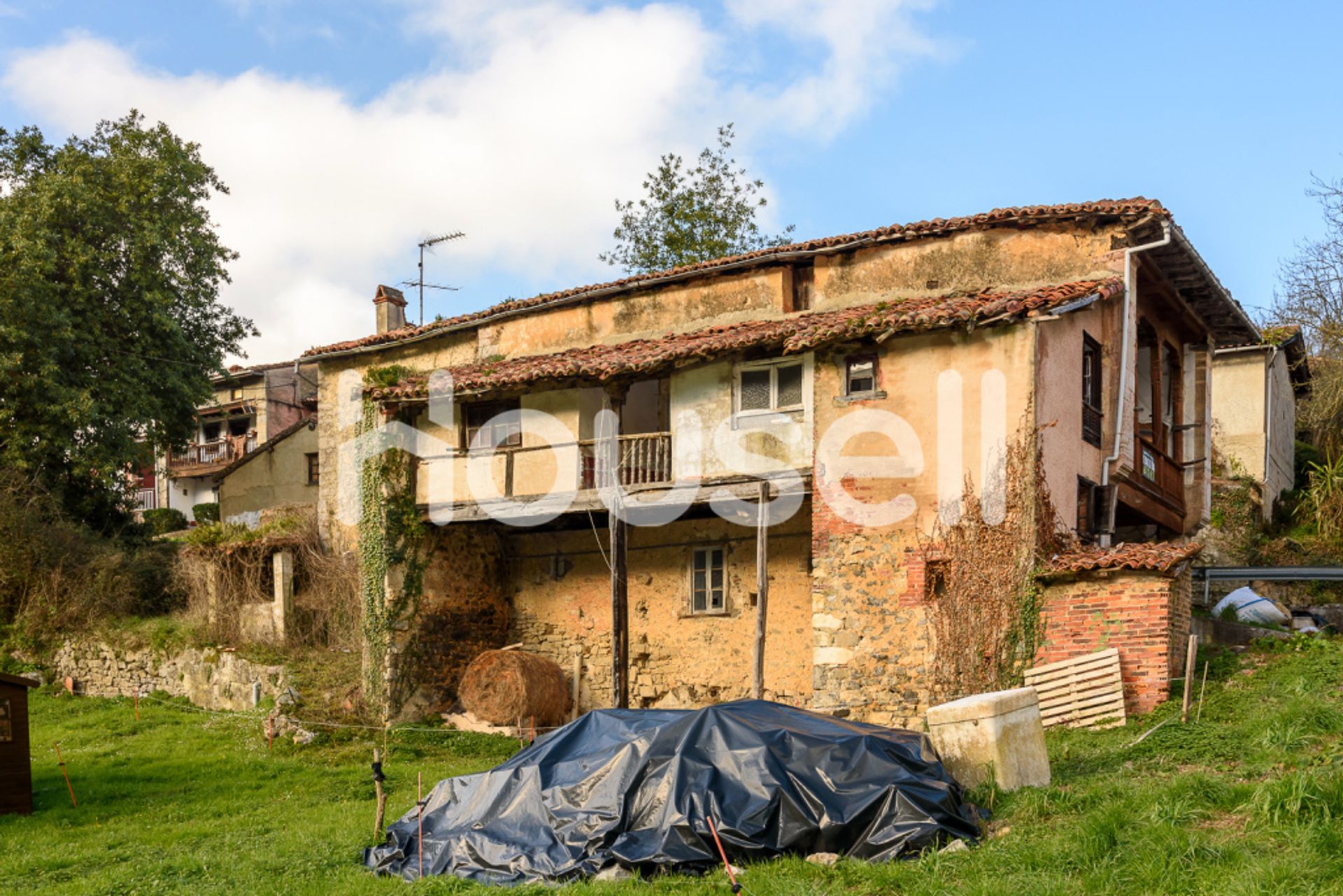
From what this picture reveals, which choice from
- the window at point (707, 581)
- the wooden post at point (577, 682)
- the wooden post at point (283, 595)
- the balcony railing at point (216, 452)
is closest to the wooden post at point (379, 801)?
the window at point (707, 581)

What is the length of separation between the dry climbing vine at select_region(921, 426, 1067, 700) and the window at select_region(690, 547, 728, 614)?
4773 mm

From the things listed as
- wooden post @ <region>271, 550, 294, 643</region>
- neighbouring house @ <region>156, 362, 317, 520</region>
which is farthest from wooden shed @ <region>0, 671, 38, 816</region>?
neighbouring house @ <region>156, 362, 317, 520</region>

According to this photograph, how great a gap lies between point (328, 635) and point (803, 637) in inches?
348

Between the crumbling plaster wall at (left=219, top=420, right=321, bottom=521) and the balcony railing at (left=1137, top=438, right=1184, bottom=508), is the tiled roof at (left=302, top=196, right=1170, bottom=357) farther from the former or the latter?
the crumbling plaster wall at (left=219, top=420, right=321, bottom=521)

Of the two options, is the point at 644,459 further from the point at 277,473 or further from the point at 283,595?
the point at 277,473

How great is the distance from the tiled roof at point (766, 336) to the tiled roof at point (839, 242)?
0.98m

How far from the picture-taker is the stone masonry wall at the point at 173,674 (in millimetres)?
20812

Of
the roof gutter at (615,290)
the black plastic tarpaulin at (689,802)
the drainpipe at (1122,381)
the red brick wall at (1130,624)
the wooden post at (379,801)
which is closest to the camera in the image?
the black plastic tarpaulin at (689,802)

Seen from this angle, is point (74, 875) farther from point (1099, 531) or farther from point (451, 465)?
point (1099, 531)

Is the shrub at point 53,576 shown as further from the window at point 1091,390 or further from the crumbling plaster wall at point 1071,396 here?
the window at point 1091,390

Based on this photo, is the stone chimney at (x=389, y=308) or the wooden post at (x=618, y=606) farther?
the stone chimney at (x=389, y=308)

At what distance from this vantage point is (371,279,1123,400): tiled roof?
618 inches

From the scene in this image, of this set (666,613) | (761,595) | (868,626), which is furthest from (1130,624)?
(666,613)

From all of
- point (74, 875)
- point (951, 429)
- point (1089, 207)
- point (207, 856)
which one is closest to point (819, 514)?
point (951, 429)
